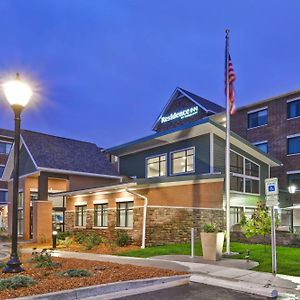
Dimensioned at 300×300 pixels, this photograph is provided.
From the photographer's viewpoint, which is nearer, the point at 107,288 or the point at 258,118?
the point at 107,288

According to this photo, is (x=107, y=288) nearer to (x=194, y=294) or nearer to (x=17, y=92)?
(x=194, y=294)

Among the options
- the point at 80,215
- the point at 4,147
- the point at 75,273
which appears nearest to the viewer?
the point at 75,273

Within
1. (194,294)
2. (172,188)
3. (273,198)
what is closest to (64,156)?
(172,188)

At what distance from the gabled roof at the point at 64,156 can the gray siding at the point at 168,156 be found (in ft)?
4.98

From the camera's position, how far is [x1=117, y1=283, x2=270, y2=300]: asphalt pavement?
30.2 feet

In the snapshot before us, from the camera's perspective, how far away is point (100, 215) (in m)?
26.0

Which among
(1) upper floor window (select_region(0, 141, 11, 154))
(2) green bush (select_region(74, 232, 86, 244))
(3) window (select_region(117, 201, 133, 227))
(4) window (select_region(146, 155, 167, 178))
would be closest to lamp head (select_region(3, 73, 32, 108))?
(3) window (select_region(117, 201, 133, 227))

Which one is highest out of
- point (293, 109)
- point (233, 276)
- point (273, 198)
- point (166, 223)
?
point (293, 109)

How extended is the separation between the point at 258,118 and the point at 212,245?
94.0 ft

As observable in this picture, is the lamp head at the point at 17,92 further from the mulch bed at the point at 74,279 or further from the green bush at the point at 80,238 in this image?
the green bush at the point at 80,238

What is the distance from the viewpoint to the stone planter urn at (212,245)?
15.2 m

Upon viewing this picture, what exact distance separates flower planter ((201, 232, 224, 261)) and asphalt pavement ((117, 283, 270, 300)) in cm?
478

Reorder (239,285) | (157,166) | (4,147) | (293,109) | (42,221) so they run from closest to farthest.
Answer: (239,285) < (42,221) < (157,166) < (293,109) < (4,147)

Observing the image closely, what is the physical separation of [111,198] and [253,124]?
22565mm
